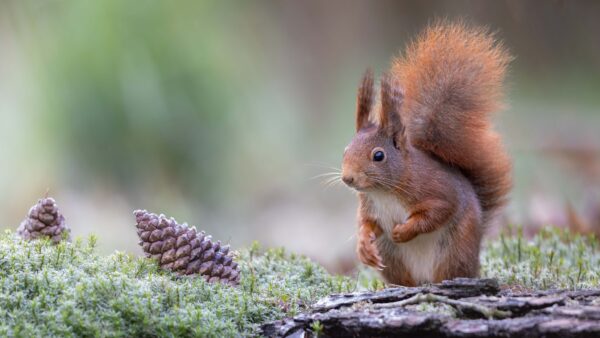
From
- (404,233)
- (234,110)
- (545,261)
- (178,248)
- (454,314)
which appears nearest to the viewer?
(454,314)

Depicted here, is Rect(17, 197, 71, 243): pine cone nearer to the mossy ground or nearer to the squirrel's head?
the mossy ground

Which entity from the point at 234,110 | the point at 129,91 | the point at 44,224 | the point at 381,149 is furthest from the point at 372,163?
the point at 234,110

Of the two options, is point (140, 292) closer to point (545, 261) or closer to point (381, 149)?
point (381, 149)

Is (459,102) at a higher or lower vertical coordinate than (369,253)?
higher

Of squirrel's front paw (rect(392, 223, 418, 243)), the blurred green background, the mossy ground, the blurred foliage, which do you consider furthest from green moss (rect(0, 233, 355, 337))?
the blurred foliage

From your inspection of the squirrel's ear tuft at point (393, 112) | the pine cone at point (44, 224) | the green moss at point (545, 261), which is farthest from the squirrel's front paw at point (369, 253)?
the pine cone at point (44, 224)
